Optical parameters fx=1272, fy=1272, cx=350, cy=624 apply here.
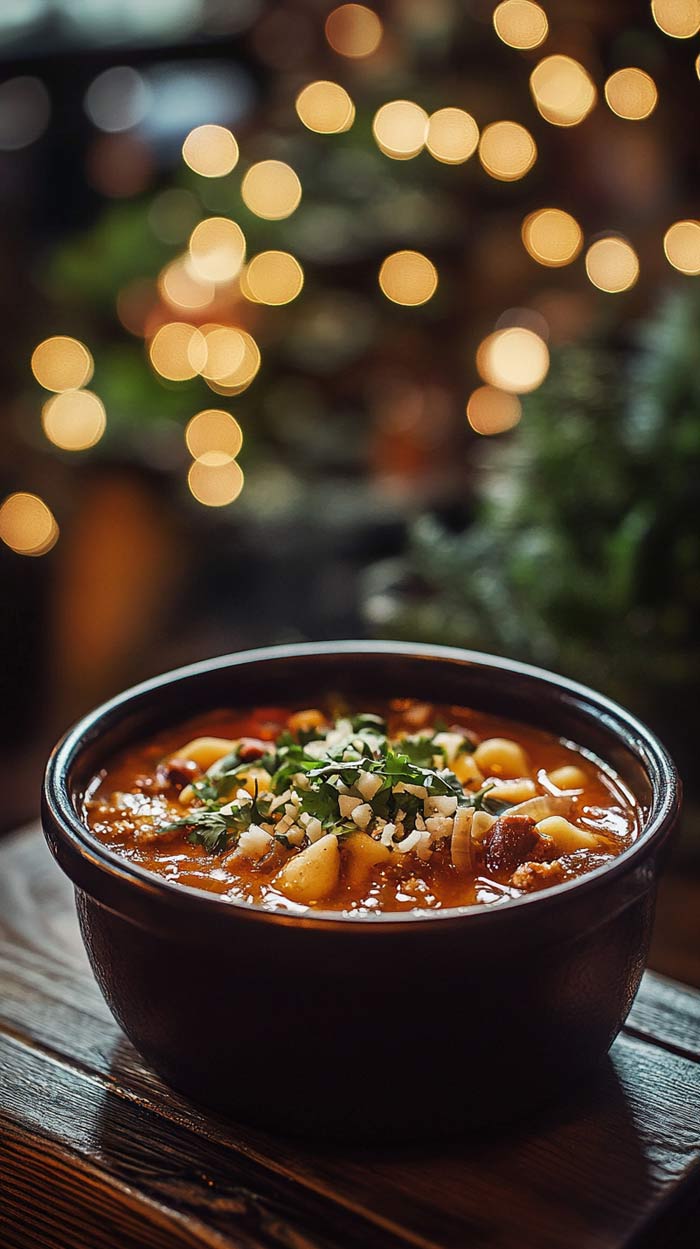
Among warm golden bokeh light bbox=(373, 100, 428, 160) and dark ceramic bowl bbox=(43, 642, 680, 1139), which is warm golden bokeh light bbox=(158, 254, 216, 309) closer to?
warm golden bokeh light bbox=(373, 100, 428, 160)

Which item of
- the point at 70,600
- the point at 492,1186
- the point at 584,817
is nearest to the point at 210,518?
the point at 70,600

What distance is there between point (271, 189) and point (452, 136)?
66 cm

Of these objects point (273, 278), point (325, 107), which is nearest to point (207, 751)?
point (273, 278)

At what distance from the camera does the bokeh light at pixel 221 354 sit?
4.37 meters

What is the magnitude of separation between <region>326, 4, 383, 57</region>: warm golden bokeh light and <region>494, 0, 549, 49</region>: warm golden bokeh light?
33.4 inches

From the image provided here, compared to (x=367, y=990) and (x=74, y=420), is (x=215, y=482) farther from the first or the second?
(x=367, y=990)

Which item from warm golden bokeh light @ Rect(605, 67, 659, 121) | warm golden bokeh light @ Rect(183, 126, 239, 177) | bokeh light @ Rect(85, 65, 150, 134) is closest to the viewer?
warm golden bokeh light @ Rect(605, 67, 659, 121)

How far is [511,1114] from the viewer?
3.94 ft

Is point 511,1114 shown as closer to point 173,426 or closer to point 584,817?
point 584,817

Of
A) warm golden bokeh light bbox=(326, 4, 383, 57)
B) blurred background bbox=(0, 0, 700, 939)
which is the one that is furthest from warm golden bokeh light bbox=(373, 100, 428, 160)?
warm golden bokeh light bbox=(326, 4, 383, 57)

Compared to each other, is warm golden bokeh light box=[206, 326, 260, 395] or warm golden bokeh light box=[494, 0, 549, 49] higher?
warm golden bokeh light box=[494, 0, 549, 49]

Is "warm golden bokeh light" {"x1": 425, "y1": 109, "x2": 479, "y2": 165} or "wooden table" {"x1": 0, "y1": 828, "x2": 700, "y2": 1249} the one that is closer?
"wooden table" {"x1": 0, "y1": 828, "x2": 700, "y2": 1249}

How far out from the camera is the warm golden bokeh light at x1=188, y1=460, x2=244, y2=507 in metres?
4.12

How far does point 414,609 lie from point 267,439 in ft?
6.54
